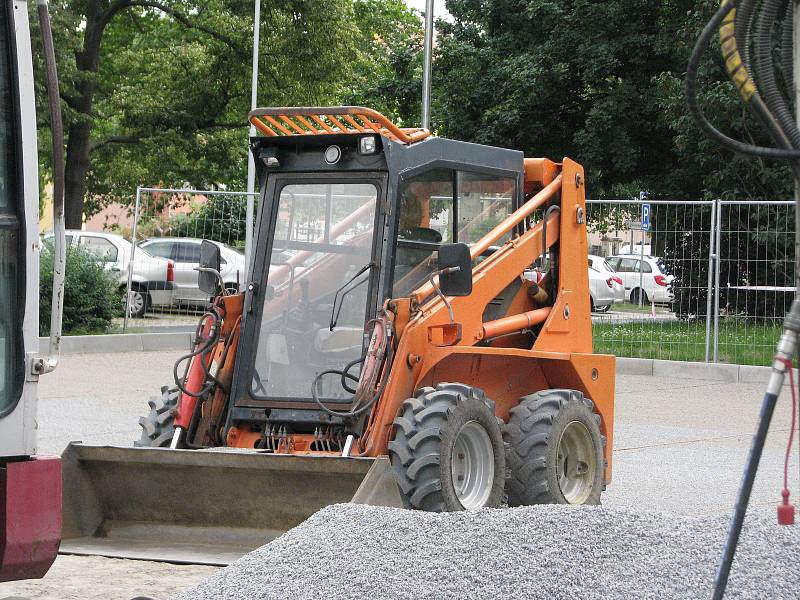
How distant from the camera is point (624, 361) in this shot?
18781 millimetres

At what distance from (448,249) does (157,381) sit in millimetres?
10304

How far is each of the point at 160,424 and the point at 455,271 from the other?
6.64 ft

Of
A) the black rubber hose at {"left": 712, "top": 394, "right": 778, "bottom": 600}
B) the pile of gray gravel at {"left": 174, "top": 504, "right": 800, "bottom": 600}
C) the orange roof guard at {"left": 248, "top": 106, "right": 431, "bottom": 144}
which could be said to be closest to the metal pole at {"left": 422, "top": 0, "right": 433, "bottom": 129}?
the orange roof guard at {"left": 248, "top": 106, "right": 431, "bottom": 144}

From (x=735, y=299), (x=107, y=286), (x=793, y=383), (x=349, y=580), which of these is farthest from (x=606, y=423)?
(x=107, y=286)

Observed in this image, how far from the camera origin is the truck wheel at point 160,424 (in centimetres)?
741

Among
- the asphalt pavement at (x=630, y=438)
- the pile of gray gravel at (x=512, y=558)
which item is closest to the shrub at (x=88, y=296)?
the asphalt pavement at (x=630, y=438)

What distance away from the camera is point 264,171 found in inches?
298

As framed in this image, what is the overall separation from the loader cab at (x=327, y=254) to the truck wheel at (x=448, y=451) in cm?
45

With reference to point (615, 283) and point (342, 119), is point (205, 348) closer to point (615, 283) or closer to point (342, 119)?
point (342, 119)

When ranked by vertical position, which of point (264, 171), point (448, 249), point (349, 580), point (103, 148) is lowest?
point (349, 580)

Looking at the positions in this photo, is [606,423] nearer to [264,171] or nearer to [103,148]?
[264,171]

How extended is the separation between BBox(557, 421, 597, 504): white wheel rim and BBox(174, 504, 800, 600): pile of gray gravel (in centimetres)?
181

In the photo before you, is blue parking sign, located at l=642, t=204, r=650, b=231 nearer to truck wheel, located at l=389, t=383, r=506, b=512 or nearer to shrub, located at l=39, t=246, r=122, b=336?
shrub, located at l=39, t=246, r=122, b=336

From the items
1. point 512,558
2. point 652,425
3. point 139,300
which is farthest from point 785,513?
point 139,300
